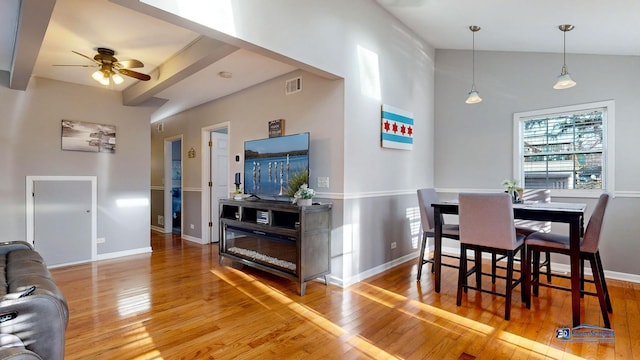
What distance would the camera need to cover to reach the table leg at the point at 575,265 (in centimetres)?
242

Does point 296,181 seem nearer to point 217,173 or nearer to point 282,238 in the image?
point 282,238

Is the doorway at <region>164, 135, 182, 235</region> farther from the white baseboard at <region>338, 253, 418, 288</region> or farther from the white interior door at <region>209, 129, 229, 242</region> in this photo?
the white baseboard at <region>338, 253, 418, 288</region>

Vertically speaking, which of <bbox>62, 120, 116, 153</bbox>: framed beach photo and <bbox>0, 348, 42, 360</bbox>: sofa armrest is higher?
<bbox>62, 120, 116, 153</bbox>: framed beach photo

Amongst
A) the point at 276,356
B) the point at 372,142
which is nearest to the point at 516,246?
the point at 372,142

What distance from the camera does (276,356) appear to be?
6.72 ft

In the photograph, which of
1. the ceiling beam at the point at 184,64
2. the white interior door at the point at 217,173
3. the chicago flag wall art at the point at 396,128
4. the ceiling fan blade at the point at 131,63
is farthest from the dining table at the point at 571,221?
the white interior door at the point at 217,173

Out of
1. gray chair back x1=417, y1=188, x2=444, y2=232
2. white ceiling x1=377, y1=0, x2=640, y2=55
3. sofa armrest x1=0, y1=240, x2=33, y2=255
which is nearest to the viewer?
sofa armrest x1=0, y1=240, x2=33, y2=255

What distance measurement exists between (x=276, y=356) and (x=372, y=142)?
250 centimetres

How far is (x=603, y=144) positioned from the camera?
3.63 meters

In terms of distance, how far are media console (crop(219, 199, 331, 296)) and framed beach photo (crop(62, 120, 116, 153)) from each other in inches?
87.6

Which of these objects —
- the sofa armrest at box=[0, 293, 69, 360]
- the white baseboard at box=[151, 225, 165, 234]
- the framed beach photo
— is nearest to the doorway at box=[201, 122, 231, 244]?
the framed beach photo

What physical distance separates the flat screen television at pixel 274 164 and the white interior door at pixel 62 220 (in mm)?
2385

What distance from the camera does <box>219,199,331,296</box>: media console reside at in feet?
10.4

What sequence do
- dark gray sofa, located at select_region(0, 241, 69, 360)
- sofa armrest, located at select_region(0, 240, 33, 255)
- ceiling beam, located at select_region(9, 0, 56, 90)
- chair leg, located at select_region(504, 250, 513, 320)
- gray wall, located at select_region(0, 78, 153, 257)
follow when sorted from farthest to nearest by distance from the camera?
gray wall, located at select_region(0, 78, 153, 257) < chair leg, located at select_region(504, 250, 513, 320) < sofa armrest, located at select_region(0, 240, 33, 255) < ceiling beam, located at select_region(9, 0, 56, 90) < dark gray sofa, located at select_region(0, 241, 69, 360)
